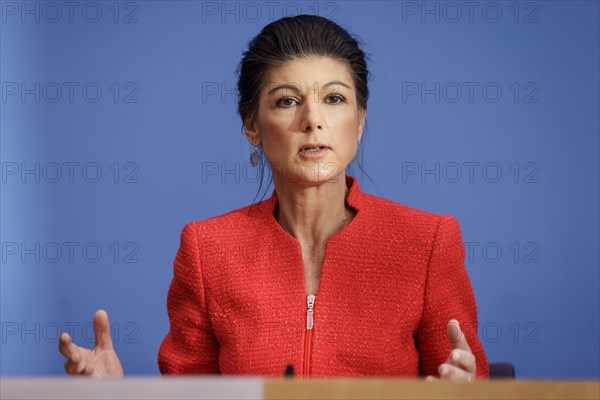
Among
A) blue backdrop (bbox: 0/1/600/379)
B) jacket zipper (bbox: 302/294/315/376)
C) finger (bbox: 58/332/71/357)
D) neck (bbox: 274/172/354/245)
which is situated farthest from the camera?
blue backdrop (bbox: 0/1/600/379)

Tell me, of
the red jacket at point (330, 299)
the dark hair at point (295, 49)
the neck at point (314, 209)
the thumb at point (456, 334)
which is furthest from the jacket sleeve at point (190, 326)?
the thumb at point (456, 334)

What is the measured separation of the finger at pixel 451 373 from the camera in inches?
36.9

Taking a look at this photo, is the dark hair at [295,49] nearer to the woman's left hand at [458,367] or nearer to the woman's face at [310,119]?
the woman's face at [310,119]

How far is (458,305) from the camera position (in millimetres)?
1301

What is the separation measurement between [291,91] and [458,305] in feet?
1.37

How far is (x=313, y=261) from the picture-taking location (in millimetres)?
1367

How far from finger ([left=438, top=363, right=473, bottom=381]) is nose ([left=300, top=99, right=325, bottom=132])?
0.49 meters

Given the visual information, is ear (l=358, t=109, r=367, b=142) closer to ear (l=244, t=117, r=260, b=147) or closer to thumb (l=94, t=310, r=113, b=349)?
ear (l=244, t=117, r=260, b=147)

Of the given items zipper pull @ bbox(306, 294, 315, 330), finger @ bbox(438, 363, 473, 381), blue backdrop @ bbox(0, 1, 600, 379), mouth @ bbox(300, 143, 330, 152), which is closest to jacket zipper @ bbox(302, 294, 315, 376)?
zipper pull @ bbox(306, 294, 315, 330)

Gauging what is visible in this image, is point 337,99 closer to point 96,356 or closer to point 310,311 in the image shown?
point 310,311

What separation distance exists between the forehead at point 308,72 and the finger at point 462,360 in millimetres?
Answer: 528

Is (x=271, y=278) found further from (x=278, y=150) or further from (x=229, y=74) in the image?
(x=229, y=74)

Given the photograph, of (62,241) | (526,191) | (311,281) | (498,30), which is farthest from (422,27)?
(62,241)

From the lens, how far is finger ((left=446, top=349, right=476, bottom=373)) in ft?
3.19
